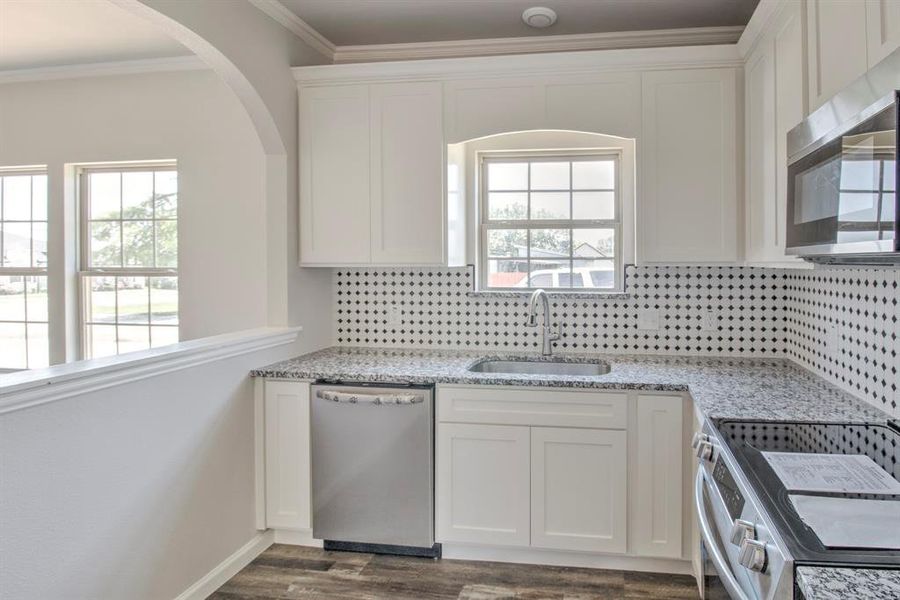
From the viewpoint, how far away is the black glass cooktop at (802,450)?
98 centimetres

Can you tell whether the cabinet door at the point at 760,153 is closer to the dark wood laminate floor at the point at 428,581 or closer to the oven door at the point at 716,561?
the oven door at the point at 716,561

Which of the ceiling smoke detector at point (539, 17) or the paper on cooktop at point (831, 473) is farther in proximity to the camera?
the ceiling smoke detector at point (539, 17)

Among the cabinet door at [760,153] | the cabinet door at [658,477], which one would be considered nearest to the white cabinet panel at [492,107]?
the cabinet door at [760,153]

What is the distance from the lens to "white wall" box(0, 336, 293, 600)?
5.63ft

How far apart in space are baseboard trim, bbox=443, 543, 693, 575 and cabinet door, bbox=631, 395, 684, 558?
0.11 m

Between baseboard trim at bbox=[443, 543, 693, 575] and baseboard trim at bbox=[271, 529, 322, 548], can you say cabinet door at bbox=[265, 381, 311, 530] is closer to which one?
baseboard trim at bbox=[271, 529, 322, 548]

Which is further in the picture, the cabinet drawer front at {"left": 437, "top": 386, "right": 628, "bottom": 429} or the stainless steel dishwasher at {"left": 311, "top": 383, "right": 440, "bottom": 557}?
the stainless steel dishwasher at {"left": 311, "top": 383, "right": 440, "bottom": 557}

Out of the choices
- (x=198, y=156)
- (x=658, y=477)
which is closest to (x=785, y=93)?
(x=658, y=477)

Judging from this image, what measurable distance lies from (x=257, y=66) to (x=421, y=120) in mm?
781

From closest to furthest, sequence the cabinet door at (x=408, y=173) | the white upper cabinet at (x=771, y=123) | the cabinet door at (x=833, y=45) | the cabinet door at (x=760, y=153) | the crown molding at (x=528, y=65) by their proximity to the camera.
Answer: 1. the cabinet door at (x=833, y=45)
2. the white upper cabinet at (x=771, y=123)
3. the cabinet door at (x=760, y=153)
4. the crown molding at (x=528, y=65)
5. the cabinet door at (x=408, y=173)

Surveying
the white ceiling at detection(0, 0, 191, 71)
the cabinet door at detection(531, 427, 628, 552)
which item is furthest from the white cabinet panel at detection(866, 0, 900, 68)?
the white ceiling at detection(0, 0, 191, 71)

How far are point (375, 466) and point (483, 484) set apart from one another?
0.48m

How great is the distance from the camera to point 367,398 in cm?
271

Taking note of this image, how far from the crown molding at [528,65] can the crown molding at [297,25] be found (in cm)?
19
